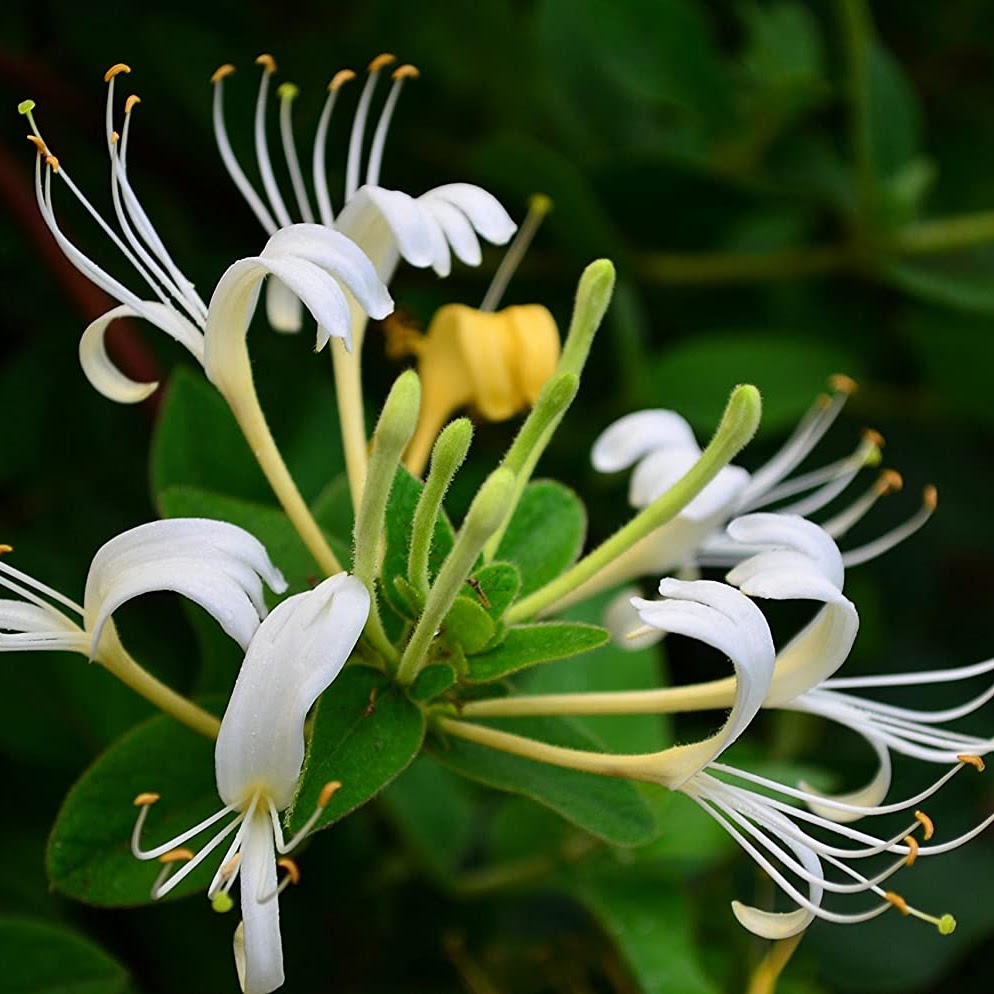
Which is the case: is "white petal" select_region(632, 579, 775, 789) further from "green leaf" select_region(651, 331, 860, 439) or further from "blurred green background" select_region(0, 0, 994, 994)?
"green leaf" select_region(651, 331, 860, 439)

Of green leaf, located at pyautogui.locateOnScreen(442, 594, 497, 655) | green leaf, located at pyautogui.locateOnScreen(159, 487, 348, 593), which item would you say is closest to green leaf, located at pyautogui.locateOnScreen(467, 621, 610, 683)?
green leaf, located at pyautogui.locateOnScreen(442, 594, 497, 655)

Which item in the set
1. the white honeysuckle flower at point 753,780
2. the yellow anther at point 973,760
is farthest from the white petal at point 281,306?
the yellow anther at point 973,760

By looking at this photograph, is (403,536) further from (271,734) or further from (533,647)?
(271,734)

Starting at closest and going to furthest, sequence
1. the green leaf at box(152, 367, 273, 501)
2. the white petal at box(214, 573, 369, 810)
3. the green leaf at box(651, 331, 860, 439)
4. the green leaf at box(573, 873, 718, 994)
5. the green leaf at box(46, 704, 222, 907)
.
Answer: the white petal at box(214, 573, 369, 810)
the green leaf at box(46, 704, 222, 907)
the green leaf at box(152, 367, 273, 501)
the green leaf at box(573, 873, 718, 994)
the green leaf at box(651, 331, 860, 439)

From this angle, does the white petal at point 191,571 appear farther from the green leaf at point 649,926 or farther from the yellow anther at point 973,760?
the green leaf at point 649,926

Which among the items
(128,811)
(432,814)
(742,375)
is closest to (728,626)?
(128,811)

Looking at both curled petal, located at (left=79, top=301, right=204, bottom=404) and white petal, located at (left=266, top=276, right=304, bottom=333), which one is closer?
curled petal, located at (left=79, top=301, right=204, bottom=404)
